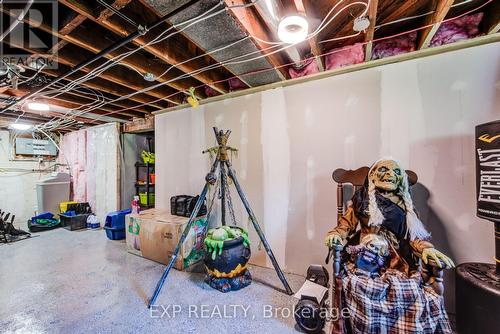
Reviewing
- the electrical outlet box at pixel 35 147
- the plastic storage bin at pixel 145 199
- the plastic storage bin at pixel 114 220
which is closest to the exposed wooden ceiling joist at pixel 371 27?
the plastic storage bin at pixel 114 220

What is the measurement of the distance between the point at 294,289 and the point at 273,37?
2347mm

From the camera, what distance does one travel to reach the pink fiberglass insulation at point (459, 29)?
171 centimetres

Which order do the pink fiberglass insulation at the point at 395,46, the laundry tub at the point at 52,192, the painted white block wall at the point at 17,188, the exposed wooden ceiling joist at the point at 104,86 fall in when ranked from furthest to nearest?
the laundry tub at the point at 52,192 → the painted white block wall at the point at 17,188 → the exposed wooden ceiling joist at the point at 104,86 → the pink fiberglass insulation at the point at 395,46

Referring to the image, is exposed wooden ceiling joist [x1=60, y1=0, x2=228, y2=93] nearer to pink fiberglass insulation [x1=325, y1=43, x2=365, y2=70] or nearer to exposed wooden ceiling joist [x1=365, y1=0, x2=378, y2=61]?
pink fiberglass insulation [x1=325, y1=43, x2=365, y2=70]

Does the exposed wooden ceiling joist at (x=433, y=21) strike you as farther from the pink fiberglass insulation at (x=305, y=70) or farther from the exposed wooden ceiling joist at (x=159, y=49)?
the exposed wooden ceiling joist at (x=159, y=49)

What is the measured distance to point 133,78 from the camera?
2.64 meters

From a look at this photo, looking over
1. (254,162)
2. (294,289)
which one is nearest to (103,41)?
(254,162)

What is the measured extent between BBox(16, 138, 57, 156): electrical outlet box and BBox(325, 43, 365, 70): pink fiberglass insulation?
639 centimetres

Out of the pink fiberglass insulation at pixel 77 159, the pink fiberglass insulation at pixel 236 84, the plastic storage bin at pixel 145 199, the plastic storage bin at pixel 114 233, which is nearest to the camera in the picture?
the pink fiberglass insulation at pixel 236 84

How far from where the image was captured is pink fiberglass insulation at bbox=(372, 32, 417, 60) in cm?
193

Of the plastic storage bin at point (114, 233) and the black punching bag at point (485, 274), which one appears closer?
the black punching bag at point (485, 274)

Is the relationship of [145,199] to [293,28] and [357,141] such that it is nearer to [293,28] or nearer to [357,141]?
[357,141]

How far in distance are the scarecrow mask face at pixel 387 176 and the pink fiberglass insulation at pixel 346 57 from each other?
1107mm

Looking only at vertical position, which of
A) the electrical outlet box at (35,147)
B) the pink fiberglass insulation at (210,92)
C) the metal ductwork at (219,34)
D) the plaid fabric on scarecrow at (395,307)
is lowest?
the plaid fabric on scarecrow at (395,307)
